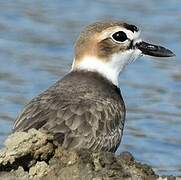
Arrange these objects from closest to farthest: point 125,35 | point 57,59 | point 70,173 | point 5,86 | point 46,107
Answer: point 70,173 → point 46,107 → point 125,35 → point 5,86 → point 57,59

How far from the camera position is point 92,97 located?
10391 millimetres

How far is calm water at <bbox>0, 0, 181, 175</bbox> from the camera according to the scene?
43.5 ft

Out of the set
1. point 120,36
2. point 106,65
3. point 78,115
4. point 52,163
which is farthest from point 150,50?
point 52,163

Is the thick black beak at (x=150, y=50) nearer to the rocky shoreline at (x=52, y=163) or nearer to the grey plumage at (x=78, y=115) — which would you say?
the grey plumage at (x=78, y=115)

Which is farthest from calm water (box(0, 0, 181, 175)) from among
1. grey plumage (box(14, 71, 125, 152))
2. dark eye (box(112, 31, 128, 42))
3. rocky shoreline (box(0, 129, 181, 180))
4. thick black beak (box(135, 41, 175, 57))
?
rocky shoreline (box(0, 129, 181, 180))

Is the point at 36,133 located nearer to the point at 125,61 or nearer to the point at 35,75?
the point at 125,61

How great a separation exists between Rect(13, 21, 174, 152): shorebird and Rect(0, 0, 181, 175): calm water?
1.70 meters

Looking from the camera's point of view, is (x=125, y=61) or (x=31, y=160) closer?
(x=31, y=160)

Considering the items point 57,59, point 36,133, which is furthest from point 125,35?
point 57,59

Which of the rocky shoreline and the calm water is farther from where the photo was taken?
the calm water

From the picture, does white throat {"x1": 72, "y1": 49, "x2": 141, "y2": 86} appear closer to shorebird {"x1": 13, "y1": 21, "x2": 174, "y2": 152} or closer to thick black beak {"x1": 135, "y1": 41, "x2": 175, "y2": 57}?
shorebird {"x1": 13, "y1": 21, "x2": 174, "y2": 152}

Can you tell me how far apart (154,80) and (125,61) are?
11.4ft

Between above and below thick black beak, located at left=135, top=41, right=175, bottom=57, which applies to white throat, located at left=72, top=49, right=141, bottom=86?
below

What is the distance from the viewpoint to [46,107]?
9969 millimetres
